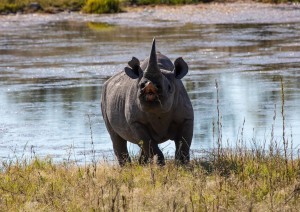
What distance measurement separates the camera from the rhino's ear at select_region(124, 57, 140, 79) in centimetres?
1039

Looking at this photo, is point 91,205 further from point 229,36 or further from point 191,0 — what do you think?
point 191,0

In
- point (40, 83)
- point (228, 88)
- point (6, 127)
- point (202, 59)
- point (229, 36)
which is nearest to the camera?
point (6, 127)

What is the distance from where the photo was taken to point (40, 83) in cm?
2194

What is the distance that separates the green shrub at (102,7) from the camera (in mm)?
47469

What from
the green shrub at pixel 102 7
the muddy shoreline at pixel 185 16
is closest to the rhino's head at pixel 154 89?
the muddy shoreline at pixel 185 16

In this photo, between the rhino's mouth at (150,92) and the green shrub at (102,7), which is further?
the green shrub at (102,7)

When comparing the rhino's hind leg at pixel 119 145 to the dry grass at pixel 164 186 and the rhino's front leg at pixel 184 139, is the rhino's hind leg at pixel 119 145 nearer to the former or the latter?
the dry grass at pixel 164 186

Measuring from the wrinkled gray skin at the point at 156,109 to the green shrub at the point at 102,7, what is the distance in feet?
120

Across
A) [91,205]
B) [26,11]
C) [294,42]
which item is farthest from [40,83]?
[26,11]

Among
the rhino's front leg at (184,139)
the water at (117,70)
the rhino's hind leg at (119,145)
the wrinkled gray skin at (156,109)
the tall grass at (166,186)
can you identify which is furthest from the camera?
the water at (117,70)

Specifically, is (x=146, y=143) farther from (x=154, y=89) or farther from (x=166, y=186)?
(x=166, y=186)

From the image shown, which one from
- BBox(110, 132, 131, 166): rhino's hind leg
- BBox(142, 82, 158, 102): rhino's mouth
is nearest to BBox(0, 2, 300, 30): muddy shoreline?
BBox(110, 132, 131, 166): rhino's hind leg

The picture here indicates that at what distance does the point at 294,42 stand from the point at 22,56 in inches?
301

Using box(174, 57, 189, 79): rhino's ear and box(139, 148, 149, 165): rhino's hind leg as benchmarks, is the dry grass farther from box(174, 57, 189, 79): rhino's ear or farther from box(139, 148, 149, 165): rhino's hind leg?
box(174, 57, 189, 79): rhino's ear
